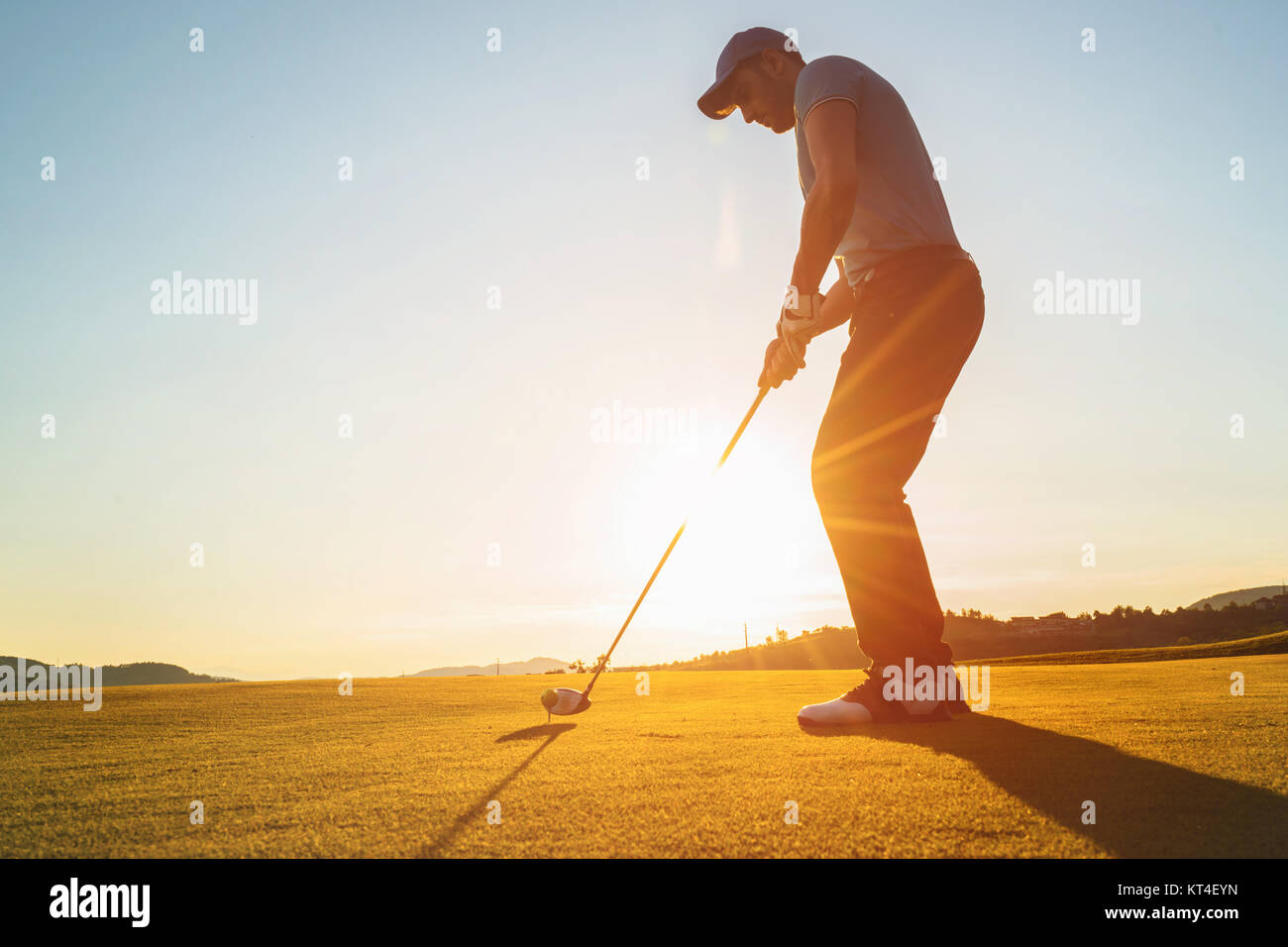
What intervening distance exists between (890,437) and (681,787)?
2.06 m

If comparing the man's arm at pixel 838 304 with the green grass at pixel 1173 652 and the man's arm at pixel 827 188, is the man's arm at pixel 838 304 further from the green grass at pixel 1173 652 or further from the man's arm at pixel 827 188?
the green grass at pixel 1173 652

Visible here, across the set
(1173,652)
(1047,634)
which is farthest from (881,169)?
(1047,634)

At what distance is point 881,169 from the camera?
368cm

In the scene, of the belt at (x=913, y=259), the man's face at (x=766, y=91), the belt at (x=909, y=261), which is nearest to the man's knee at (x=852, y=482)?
the belt at (x=909, y=261)

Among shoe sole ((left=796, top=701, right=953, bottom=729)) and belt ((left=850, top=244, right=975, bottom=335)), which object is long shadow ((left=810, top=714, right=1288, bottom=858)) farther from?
belt ((left=850, top=244, right=975, bottom=335))

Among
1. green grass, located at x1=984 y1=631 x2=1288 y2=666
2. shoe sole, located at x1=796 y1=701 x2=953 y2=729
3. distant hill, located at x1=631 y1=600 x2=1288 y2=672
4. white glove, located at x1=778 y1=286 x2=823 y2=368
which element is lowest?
distant hill, located at x1=631 y1=600 x2=1288 y2=672

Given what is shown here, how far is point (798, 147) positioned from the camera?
3.97 meters

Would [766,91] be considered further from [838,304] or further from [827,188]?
[838,304]

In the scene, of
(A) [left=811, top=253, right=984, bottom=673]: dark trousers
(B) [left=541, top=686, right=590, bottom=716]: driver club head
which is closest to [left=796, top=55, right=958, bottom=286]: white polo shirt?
(A) [left=811, top=253, right=984, bottom=673]: dark trousers

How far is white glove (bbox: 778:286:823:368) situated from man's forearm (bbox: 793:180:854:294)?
147 mm

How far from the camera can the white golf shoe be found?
3273 millimetres

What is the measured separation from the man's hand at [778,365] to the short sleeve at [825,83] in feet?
3.62
